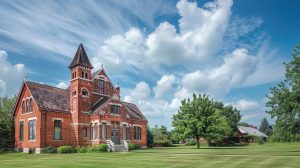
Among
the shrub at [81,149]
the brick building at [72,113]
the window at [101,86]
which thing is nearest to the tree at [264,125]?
the brick building at [72,113]

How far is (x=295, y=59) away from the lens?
35.2m

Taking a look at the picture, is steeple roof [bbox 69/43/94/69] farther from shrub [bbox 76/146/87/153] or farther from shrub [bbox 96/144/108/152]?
shrub [bbox 96/144/108/152]

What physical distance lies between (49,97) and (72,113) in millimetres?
4166

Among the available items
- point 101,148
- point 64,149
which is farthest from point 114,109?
point 64,149

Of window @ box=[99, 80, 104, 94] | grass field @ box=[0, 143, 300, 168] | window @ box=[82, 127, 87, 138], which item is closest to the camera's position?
grass field @ box=[0, 143, 300, 168]

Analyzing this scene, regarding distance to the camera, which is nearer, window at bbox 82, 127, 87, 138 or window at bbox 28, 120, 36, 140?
window at bbox 28, 120, 36, 140

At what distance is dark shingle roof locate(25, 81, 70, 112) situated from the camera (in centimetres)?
4453

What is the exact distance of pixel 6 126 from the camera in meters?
50.6

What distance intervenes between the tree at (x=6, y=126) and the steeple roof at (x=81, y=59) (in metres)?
14.1

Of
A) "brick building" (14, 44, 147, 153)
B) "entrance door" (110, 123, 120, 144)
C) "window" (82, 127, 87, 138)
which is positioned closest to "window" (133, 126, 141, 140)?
"brick building" (14, 44, 147, 153)

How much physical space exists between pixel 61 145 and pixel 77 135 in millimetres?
2679

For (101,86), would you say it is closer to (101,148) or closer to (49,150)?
(101,148)

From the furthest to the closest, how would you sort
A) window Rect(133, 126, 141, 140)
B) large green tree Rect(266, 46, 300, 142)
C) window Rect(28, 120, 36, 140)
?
1. window Rect(133, 126, 141, 140)
2. window Rect(28, 120, 36, 140)
3. large green tree Rect(266, 46, 300, 142)

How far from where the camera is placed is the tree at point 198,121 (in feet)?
164
